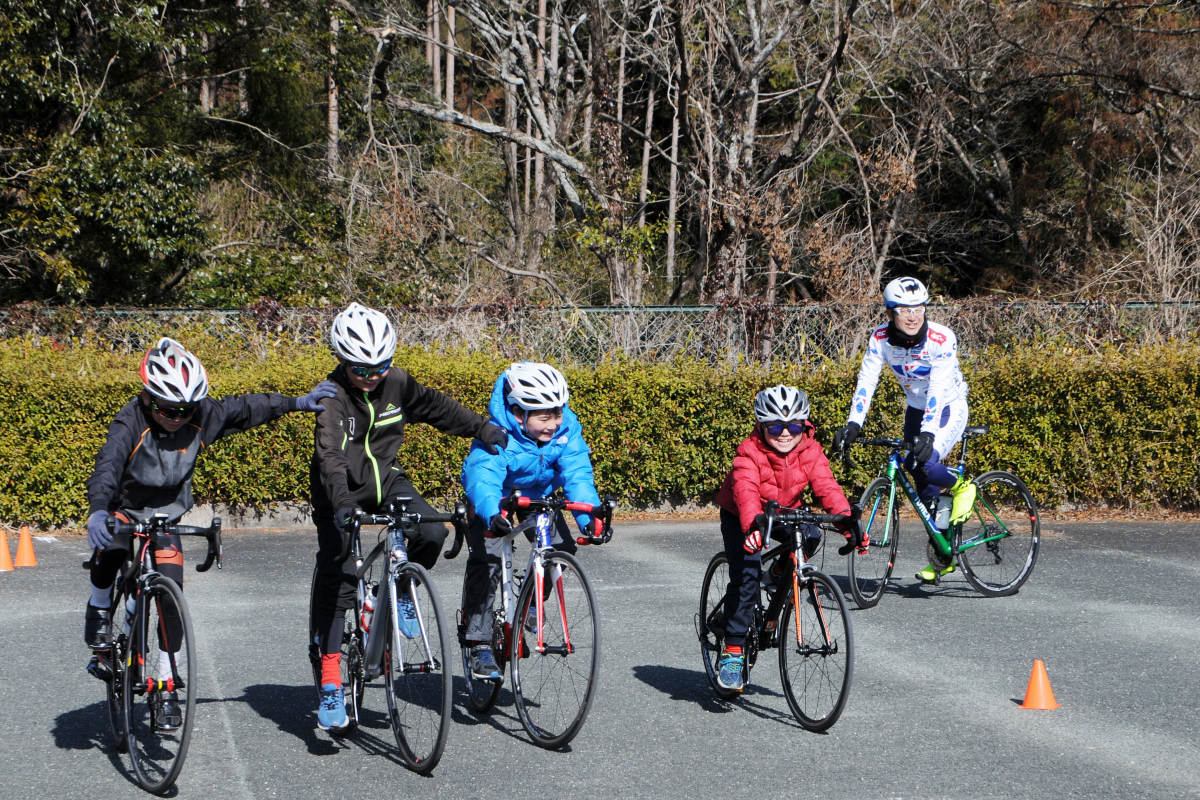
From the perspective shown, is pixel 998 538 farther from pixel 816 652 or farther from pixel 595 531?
pixel 595 531

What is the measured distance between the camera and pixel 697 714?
6000 mm

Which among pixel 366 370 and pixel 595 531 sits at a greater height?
pixel 366 370

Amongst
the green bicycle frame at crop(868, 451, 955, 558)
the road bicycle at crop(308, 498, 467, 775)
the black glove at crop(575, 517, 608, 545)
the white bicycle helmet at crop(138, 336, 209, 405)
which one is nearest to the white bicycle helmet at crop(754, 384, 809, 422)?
the black glove at crop(575, 517, 608, 545)

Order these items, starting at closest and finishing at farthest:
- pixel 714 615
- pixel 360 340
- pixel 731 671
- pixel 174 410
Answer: pixel 174 410, pixel 360 340, pixel 731 671, pixel 714 615

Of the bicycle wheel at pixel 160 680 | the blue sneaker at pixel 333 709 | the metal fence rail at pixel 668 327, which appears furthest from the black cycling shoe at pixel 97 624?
the metal fence rail at pixel 668 327

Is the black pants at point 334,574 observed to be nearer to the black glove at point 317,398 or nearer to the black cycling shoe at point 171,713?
the black glove at point 317,398

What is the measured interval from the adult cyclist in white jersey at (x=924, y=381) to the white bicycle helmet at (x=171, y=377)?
4.54 m

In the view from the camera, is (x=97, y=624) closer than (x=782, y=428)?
Yes

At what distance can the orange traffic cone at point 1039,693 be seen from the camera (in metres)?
6.05

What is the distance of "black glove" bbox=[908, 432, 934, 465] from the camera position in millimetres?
8078

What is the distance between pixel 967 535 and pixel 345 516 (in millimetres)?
5185

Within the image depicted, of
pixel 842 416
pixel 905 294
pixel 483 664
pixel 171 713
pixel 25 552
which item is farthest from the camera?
pixel 842 416

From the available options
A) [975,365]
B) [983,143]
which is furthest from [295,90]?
[975,365]

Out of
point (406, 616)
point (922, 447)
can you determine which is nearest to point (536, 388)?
point (406, 616)
